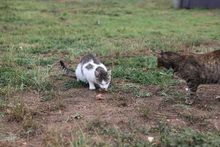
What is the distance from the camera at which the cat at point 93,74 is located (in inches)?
206

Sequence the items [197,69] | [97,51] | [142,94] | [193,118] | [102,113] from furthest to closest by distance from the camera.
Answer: [97,51] → [142,94] → [197,69] → [102,113] → [193,118]

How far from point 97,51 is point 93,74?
259 centimetres

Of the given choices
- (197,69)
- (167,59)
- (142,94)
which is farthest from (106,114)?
(197,69)

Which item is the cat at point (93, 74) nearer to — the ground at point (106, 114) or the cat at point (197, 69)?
the ground at point (106, 114)

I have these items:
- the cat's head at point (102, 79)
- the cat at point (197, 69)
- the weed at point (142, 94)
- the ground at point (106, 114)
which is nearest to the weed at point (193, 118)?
the ground at point (106, 114)

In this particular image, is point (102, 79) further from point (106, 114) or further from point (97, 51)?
point (97, 51)

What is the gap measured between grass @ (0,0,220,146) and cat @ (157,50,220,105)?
0.42 m

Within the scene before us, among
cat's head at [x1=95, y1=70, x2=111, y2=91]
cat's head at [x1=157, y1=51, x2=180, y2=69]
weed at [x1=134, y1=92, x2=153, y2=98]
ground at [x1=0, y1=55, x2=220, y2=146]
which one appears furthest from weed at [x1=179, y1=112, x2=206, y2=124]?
cat's head at [x1=95, y1=70, x2=111, y2=91]

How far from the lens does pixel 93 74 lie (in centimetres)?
536

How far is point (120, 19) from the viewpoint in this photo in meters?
14.4

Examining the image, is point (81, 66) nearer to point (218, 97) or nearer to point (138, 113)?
point (138, 113)

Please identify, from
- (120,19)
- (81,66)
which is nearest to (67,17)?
(120,19)

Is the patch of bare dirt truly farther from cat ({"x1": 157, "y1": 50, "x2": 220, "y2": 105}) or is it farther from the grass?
cat ({"x1": 157, "y1": 50, "x2": 220, "y2": 105})

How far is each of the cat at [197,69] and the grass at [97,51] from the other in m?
0.42
